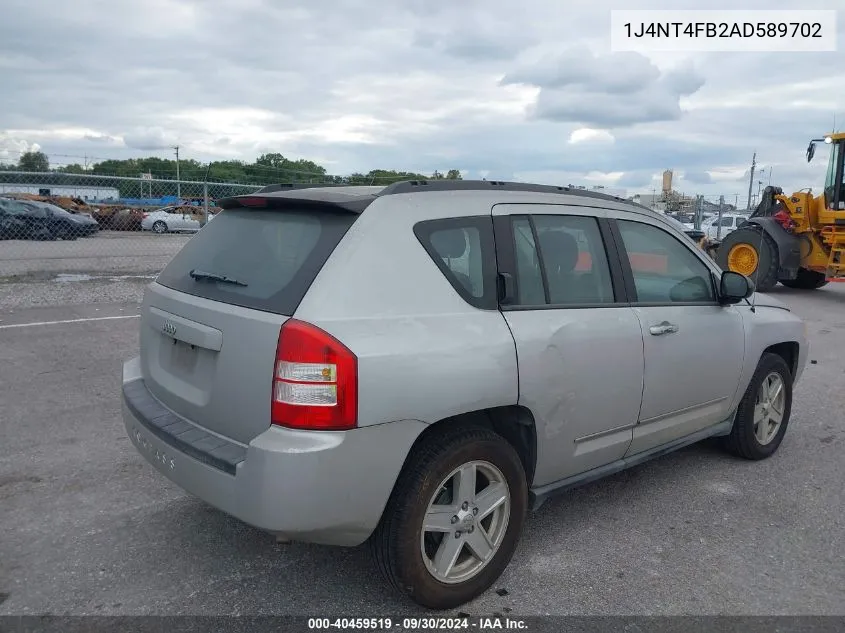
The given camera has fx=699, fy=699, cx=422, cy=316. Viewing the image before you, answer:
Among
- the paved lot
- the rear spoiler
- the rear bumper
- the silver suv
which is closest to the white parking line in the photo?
the paved lot

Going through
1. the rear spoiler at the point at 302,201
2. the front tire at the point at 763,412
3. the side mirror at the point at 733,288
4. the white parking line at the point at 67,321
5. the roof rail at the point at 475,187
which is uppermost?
the roof rail at the point at 475,187

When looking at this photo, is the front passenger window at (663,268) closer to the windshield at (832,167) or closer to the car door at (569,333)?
the car door at (569,333)

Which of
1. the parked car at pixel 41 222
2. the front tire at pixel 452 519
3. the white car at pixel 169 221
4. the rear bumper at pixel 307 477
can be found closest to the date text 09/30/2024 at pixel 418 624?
the front tire at pixel 452 519

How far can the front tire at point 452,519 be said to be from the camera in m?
2.68

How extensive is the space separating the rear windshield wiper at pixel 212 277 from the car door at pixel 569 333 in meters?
1.13

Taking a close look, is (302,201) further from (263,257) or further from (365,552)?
(365,552)

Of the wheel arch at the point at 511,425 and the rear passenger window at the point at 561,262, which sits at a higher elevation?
the rear passenger window at the point at 561,262

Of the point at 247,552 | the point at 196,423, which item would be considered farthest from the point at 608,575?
the point at 196,423

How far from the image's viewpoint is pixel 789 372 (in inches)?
189

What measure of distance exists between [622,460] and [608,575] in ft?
2.23

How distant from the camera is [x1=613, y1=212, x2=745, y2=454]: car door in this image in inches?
144

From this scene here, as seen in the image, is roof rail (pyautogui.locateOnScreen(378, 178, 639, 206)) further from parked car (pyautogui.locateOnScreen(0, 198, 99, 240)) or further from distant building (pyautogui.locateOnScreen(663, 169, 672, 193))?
distant building (pyautogui.locateOnScreen(663, 169, 672, 193))

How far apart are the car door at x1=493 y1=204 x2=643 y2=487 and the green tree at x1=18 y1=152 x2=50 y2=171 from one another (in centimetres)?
1197

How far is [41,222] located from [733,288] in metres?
20.1
